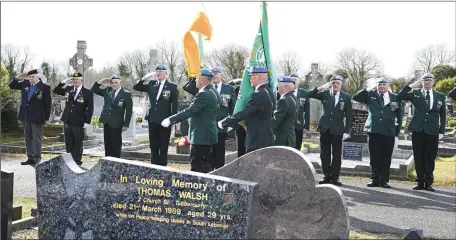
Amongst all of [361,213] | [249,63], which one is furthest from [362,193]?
[249,63]

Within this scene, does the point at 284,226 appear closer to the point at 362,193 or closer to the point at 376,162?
the point at 362,193

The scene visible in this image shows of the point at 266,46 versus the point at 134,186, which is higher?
the point at 266,46

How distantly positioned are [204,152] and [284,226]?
2.51m

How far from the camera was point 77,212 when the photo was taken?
532cm

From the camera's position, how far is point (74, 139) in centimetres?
1023

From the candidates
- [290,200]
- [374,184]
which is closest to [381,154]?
[374,184]

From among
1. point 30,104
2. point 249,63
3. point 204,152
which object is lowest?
point 204,152

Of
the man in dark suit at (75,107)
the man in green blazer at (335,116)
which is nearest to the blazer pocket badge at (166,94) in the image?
the man in dark suit at (75,107)

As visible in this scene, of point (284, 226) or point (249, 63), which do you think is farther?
point (249, 63)

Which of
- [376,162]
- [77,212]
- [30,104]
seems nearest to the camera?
[77,212]

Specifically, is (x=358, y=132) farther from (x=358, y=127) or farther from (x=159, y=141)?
(x=159, y=141)

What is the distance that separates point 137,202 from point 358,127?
32.0ft

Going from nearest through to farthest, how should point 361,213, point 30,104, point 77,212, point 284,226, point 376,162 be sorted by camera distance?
point 284,226 → point 77,212 → point 361,213 → point 376,162 → point 30,104

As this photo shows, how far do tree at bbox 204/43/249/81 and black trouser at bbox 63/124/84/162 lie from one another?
30.8 meters
